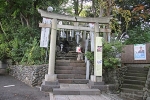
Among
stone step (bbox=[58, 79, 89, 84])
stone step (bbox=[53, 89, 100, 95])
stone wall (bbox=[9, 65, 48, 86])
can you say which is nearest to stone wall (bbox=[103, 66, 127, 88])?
stone step (bbox=[58, 79, 89, 84])

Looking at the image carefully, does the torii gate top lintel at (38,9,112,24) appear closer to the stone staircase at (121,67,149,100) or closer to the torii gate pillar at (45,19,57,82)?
the torii gate pillar at (45,19,57,82)

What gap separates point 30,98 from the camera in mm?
7234

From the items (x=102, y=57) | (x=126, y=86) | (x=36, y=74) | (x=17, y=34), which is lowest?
(x=126, y=86)

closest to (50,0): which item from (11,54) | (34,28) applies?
(34,28)

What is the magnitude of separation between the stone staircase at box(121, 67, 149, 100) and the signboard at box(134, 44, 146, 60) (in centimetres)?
113

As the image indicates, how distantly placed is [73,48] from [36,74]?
6.80m

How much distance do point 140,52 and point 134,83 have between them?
3.07 metres

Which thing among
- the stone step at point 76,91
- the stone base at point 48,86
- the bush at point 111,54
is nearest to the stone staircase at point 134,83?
the bush at point 111,54

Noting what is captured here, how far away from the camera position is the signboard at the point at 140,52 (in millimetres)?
12316

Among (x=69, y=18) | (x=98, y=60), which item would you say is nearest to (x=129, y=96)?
(x=98, y=60)

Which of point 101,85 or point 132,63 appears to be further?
point 132,63

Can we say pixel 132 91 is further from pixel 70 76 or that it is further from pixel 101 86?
pixel 70 76

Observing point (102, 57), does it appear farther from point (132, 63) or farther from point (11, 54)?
point (11, 54)

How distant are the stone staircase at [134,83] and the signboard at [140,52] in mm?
1127
